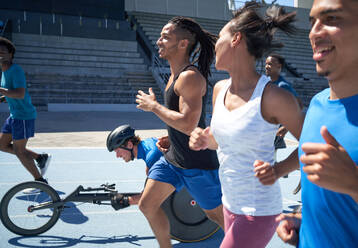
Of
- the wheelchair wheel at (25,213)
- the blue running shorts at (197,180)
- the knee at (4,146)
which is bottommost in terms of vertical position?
the wheelchair wheel at (25,213)

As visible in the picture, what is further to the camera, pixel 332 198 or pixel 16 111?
pixel 16 111

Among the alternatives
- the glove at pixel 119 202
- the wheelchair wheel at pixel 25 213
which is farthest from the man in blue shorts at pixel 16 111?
the glove at pixel 119 202

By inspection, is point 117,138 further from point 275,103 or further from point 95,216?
point 275,103

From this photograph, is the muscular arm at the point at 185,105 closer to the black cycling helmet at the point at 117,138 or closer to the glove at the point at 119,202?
the black cycling helmet at the point at 117,138

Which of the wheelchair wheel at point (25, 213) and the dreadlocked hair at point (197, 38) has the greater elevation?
the dreadlocked hair at point (197, 38)

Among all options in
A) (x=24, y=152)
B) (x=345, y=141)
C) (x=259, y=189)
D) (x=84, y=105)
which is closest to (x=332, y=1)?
(x=345, y=141)

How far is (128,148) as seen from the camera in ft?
10.6

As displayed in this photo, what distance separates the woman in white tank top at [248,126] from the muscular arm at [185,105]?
54 centimetres

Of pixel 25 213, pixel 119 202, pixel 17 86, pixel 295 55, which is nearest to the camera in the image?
pixel 119 202

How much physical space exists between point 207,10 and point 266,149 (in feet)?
90.9

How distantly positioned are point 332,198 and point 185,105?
5.01ft

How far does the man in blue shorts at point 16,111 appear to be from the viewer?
448cm

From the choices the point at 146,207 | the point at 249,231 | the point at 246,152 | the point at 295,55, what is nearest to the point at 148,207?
the point at 146,207

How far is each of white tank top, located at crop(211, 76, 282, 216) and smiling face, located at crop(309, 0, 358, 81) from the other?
565 mm
